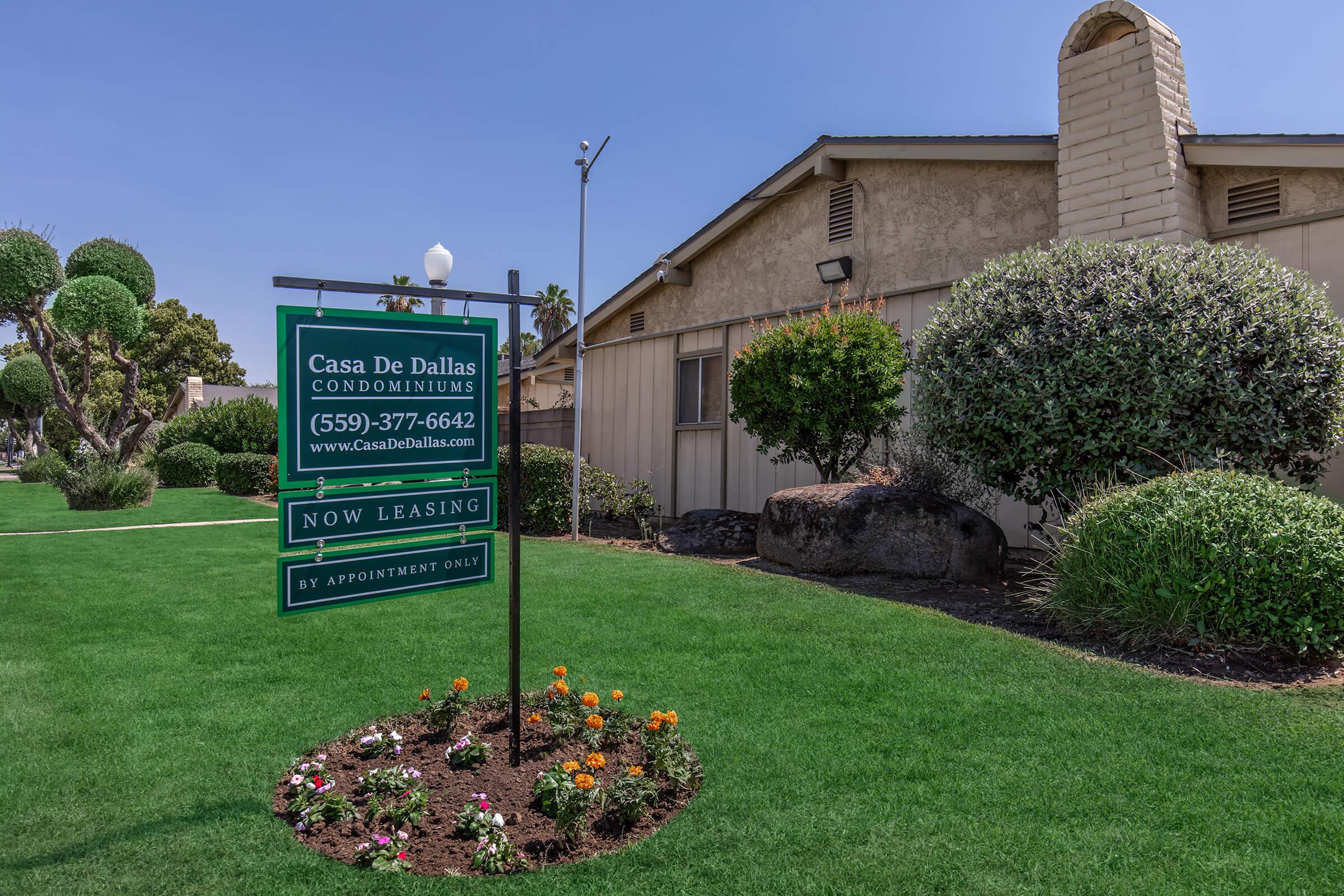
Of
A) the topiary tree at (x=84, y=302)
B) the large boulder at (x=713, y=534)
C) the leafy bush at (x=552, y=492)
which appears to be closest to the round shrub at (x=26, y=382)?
the topiary tree at (x=84, y=302)

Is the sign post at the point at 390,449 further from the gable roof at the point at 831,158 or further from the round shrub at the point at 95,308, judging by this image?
the round shrub at the point at 95,308

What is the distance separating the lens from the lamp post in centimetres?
402

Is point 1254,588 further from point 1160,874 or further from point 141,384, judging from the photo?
point 141,384

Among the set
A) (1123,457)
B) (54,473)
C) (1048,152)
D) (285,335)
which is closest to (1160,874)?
(285,335)

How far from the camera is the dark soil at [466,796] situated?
10.4ft

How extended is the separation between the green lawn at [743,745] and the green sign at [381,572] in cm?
90

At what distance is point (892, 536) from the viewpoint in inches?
316

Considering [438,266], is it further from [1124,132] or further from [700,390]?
[700,390]

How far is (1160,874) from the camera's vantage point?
297 cm

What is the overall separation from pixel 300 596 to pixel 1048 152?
29.9ft

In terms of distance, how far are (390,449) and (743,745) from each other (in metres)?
2.17

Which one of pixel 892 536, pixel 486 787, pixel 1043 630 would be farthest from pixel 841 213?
pixel 486 787

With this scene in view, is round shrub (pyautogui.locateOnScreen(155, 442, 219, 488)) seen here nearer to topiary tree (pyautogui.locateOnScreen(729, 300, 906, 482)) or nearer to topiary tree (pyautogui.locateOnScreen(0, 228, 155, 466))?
topiary tree (pyautogui.locateOnScreen(0, 228, 155, 466))

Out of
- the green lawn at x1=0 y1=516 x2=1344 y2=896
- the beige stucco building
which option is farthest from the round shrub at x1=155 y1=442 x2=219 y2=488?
the green lawn at x1=0 y1=516 x2=1344 y2=896
